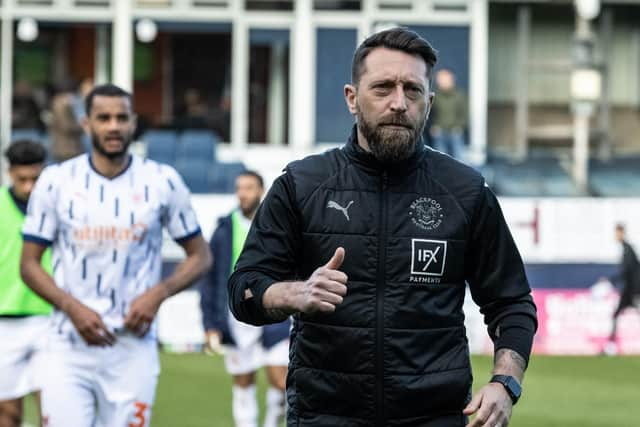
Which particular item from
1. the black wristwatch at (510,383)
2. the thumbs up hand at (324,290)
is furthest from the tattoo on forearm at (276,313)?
the black wristwatch at (510,383)

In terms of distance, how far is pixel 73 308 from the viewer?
7246mm

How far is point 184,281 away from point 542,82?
755 inches

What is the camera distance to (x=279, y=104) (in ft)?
82.9

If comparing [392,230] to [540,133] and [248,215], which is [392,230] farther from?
[540,133]

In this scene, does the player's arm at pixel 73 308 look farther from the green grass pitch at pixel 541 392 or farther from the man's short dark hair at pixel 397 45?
the green grass pitch at pixel 541 392

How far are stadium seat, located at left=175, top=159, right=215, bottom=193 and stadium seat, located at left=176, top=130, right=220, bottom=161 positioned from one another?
0.46m

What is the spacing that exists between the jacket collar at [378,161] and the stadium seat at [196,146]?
17.6m

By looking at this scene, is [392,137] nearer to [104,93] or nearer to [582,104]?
[104,93]

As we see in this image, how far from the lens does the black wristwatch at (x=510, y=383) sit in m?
4.73

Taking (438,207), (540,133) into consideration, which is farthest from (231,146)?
(438,207)

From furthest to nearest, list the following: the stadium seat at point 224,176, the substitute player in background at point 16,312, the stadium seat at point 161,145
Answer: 1. the stadium seat at point 161,145
2. the stadium seat at point 224,176
3. the substitute player in background at point 16,312

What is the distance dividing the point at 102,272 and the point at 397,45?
2971mm

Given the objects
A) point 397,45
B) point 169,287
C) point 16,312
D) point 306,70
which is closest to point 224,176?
point 306,70

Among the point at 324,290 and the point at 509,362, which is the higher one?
the point at 324,290
